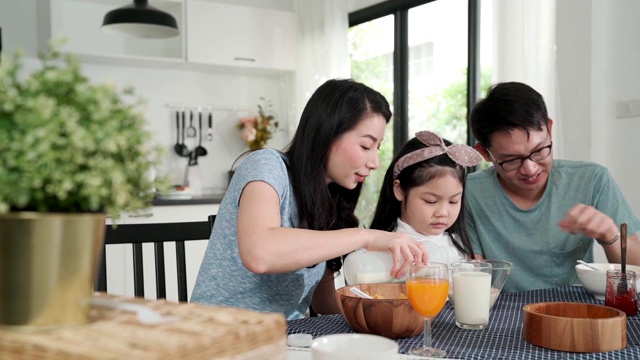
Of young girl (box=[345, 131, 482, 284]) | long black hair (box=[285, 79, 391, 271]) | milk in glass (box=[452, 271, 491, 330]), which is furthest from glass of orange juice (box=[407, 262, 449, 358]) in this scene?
young girl (box=[345, 131, 482, 284])

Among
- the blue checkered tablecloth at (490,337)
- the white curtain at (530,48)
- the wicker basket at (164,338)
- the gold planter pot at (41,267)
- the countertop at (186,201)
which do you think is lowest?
the blue checkered tablecloth at (490,337)

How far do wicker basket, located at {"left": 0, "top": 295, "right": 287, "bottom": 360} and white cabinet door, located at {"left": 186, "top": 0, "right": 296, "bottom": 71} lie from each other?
3.93 metres

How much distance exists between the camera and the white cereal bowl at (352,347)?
810mm

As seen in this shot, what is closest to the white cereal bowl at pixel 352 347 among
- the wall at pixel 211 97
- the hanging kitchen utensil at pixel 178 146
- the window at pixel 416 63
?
the window at pixel 416 63

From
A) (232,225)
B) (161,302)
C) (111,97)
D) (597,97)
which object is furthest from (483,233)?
(111,97)

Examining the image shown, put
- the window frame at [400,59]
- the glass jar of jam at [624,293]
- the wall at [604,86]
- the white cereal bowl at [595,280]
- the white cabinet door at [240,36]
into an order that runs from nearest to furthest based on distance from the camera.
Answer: the glass jar of jam at [624,293] < the white cereal bowl at [595,280] < the wall at [604,86] < the window frame at [400,59] < the white cabinet door at [240,36]

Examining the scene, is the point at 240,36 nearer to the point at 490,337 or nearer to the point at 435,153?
the point at 435,153

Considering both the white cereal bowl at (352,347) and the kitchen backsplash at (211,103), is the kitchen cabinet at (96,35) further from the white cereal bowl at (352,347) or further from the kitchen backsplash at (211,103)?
the white cereal bowl at (352,347)

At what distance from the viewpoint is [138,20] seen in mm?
3348

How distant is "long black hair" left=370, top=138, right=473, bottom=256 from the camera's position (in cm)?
199

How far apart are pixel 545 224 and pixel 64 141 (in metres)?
1.76

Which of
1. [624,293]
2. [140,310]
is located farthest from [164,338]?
[624,293]

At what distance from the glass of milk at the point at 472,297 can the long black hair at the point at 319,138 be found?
46 cm

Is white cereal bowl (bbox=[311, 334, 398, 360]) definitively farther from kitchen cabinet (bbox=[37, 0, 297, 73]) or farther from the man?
kitchen cabinet (bbox=[37, 0, 297, 73])
